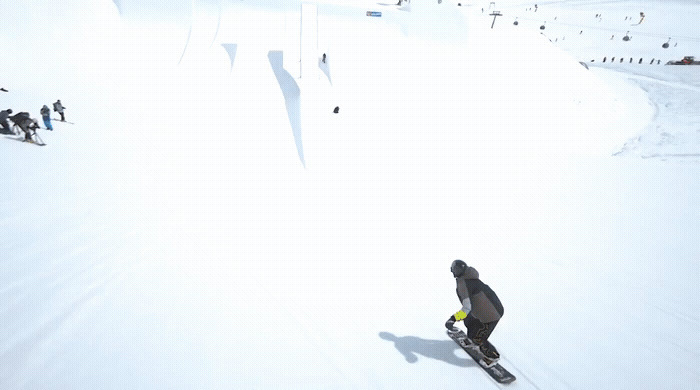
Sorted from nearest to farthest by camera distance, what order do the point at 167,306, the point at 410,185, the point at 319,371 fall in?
the point at 319,371 → the point at 167,306 → the point at 410,185

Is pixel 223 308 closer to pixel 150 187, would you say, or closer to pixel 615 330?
pixel 150 187

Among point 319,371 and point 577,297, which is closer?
point 319,371

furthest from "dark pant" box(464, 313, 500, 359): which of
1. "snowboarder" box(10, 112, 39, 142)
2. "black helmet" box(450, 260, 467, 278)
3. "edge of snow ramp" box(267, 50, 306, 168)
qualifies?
"snowboarder" box(10, 112, 39, 142)

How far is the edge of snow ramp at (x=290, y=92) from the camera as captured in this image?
12022 mm

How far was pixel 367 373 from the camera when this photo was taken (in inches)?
160

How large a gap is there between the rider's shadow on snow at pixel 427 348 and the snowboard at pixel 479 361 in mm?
116

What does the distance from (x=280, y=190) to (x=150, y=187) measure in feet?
10.1

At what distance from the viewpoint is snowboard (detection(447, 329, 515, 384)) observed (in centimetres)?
408

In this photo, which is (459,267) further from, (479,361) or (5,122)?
(5,122)

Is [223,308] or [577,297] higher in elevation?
[223,308]

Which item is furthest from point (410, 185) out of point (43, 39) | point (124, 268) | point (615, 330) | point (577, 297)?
point (43, 39)

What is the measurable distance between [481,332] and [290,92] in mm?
11419

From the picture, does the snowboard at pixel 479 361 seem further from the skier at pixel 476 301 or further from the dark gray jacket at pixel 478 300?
the dark gray jacket at pixel 478 300

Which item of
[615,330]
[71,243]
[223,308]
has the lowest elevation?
[615,330]
